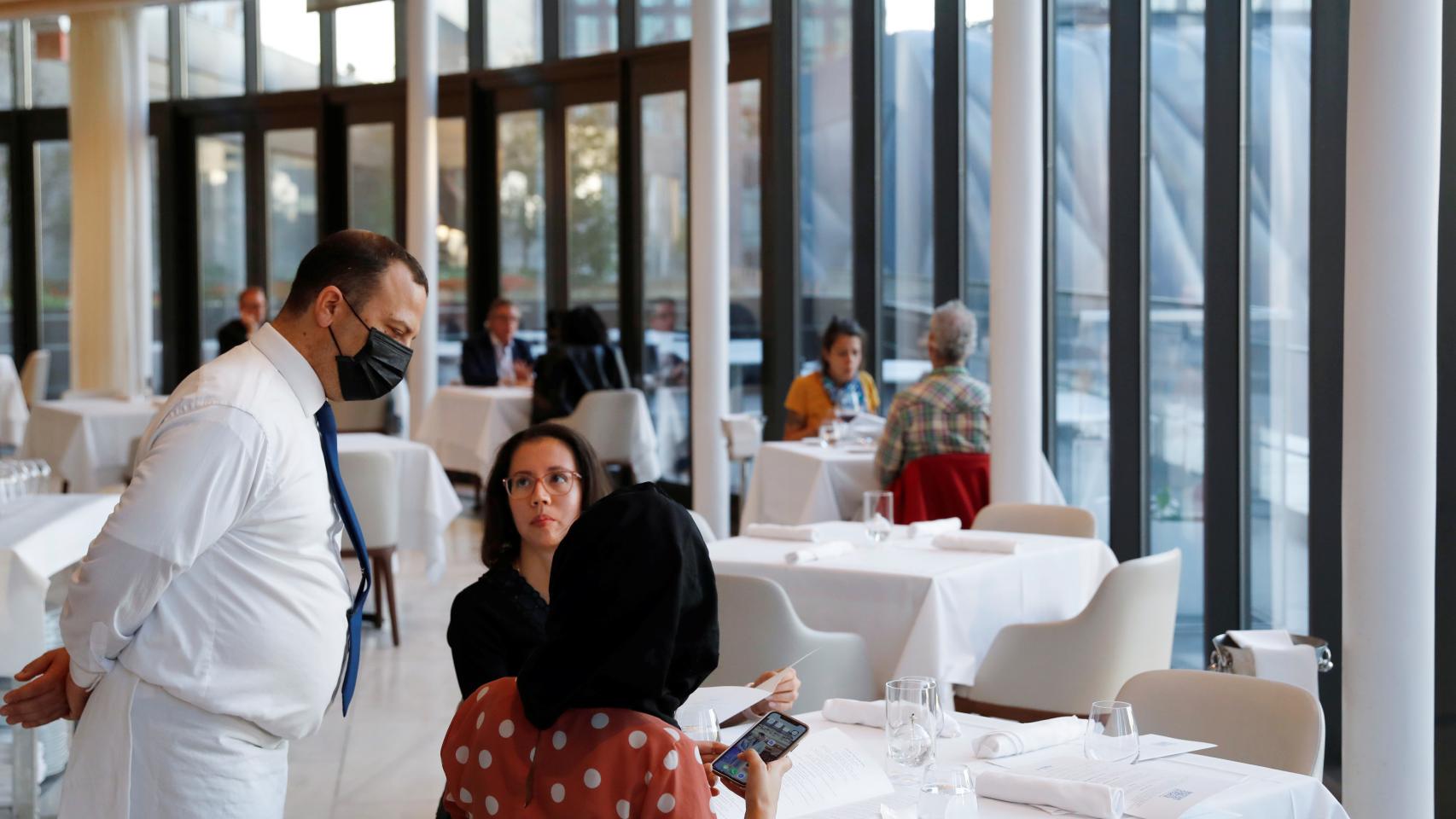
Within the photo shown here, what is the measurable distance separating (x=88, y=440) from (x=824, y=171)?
16.0 ft

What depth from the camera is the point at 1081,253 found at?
6.75m

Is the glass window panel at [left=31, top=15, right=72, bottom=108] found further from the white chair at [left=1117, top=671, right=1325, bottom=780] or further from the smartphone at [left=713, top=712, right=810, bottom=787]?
the smartphone at [left=713, top=712, right=810, bottom=787]

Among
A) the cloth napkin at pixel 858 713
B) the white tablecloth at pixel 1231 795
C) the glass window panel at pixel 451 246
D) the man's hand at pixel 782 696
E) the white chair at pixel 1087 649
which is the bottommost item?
the white chair at pixel 1087 649

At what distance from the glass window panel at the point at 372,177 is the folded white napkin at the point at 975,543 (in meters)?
9.14

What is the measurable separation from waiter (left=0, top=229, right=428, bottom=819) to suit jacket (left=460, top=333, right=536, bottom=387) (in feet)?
26.4

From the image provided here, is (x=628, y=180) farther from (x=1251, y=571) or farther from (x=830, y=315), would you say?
(x=1251, y=571)

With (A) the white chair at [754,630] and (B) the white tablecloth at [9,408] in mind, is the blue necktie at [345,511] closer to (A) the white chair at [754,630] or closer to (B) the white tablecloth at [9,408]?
(A) the white chair at [754,630]

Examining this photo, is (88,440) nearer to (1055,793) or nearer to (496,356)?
(496,356)

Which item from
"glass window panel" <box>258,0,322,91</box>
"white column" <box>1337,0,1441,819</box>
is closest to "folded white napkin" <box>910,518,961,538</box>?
"white column" <box>1337,0,1441,819</box>

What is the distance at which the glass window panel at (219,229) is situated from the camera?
13.9 metres

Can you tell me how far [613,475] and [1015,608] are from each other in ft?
20.9

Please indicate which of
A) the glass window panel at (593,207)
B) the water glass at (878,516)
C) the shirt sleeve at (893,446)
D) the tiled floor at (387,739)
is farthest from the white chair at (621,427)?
the water glass at (878,516)

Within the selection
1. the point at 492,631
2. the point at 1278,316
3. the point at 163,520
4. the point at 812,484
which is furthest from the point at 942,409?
the point at 163,520

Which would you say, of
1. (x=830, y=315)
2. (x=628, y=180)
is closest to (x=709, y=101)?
(x=830, y=315)
